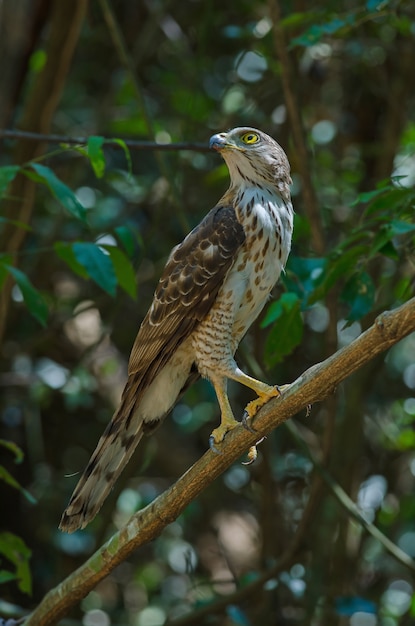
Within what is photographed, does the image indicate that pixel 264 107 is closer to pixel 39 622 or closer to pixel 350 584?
pixel 350 584

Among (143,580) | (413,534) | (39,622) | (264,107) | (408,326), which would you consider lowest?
(143,580)

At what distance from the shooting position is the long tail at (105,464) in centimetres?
394

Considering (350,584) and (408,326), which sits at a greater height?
(408,326)

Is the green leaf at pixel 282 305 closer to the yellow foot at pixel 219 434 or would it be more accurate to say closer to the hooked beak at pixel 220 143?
the yellow foot at pixel 219 434

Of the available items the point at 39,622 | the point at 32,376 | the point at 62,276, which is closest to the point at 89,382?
the point at 32,376

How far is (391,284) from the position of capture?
571cm

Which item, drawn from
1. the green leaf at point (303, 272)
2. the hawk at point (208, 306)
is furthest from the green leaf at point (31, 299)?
the green leaf at point (303, 272)

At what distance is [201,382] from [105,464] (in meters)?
2.45

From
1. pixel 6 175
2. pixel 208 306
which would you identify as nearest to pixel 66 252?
pixel 6 175

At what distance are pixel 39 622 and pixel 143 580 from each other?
325 centimetres

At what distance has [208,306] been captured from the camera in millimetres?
4012

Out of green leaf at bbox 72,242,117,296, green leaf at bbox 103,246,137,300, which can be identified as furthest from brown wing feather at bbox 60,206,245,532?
green leaf at bbox 72,242,117,296

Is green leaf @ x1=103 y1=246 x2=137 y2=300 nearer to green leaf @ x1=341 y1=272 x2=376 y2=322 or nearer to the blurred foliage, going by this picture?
green leaf @ x1=341 y1=272 x2=376 y2=322

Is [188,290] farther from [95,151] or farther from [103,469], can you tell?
[103,469]
